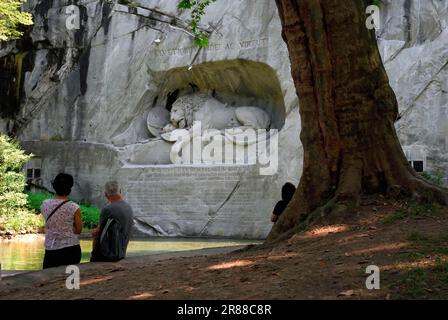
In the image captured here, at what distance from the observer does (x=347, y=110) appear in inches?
261

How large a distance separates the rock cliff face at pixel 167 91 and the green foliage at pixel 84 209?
0.73 meters

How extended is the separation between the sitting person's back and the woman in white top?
1.51 ft

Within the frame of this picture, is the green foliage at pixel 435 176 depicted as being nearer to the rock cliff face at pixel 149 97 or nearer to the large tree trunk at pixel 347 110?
the rock cliff face at pixel 149 97

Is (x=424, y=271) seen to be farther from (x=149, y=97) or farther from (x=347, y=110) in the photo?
(x=149, y=97)

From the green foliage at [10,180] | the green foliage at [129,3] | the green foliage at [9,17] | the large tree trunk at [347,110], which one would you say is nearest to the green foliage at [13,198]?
the green foliage at [10,180]

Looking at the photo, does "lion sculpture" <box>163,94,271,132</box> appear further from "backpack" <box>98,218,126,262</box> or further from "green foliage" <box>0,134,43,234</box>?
"backpack" <box>98,218,126,262</box>

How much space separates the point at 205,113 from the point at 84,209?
4.55 meters

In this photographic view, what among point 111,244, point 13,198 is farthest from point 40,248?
point 111,244

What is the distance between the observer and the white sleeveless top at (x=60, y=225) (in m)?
6.27

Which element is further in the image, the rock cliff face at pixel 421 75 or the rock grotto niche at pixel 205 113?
the rock grotto niche at pixel 205 113

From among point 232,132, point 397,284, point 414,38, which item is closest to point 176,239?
point 232,132

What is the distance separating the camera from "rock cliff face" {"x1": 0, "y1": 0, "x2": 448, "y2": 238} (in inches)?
638

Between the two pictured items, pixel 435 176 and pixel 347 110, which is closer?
pixel 347 110

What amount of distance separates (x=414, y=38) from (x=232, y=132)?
17.9 ft
